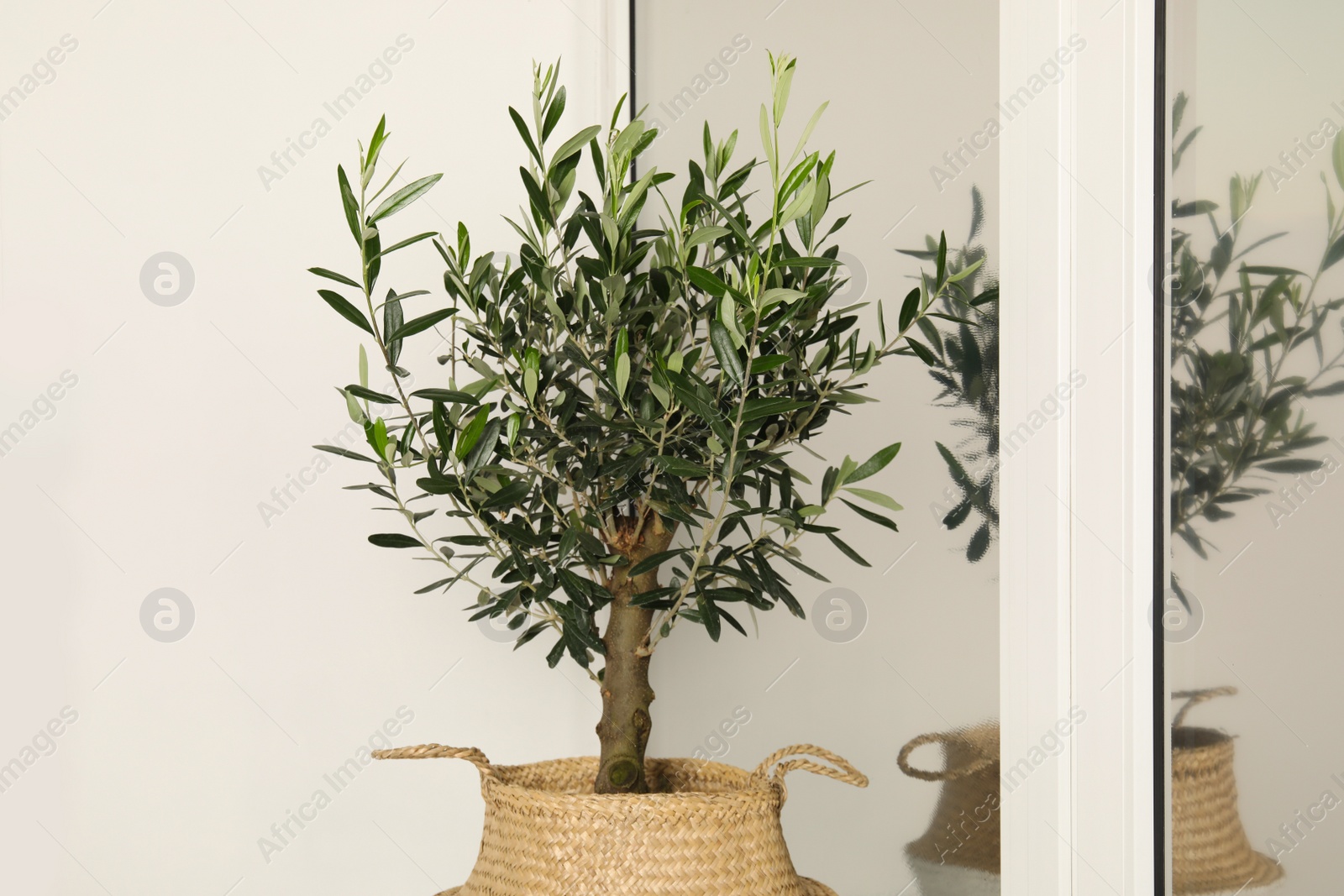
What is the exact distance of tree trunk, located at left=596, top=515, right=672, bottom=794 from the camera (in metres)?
1.03

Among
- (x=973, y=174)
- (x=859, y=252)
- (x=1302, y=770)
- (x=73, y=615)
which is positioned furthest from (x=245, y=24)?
(x=1302, y=770)


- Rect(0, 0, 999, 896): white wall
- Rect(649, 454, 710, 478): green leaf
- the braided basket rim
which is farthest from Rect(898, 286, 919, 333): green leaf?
Rect(0, 0, 999, 896): white wall

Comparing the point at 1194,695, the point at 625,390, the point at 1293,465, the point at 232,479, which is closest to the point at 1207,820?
the point at 1194,695

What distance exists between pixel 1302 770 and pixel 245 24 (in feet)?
5.48

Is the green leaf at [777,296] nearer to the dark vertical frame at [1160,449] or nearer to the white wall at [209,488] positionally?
the dark vertical frame at [1160,449]

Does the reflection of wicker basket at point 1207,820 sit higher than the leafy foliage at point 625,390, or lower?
lower

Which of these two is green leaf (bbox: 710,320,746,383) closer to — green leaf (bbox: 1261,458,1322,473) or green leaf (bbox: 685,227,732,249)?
green leaf (bbox: 685,227,732,249)

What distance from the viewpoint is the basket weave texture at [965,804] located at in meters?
0.95

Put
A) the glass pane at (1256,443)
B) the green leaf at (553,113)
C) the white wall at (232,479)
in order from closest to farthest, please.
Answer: the glass pane at (1256,443), the green leaf at (553,113), the white wall at (232,479)

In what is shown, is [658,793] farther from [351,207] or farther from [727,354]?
[351,207]

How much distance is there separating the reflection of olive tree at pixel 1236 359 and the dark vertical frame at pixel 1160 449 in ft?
0.03

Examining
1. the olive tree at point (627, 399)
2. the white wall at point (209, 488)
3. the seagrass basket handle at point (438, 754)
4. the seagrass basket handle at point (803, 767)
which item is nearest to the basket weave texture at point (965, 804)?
the seagrass basket handle at point (803, 767)

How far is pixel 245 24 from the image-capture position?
1.59 metres

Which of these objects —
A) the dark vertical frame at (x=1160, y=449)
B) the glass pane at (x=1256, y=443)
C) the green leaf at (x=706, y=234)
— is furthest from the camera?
the green leaf at (x=706, y=234)
